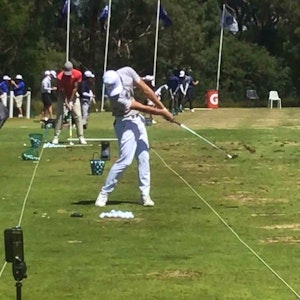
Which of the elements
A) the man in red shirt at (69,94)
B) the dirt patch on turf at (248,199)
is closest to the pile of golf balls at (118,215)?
the dirt patch on turf at (248,199)

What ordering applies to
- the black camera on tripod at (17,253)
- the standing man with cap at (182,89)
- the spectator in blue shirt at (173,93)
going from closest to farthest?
the black camera on tripod at (17,253) < the spectator in blue shirt at (173,93) < the standing man with cap at (182,89)

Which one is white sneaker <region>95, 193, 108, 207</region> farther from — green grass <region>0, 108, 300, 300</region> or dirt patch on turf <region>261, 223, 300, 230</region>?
dirt patch on turf <region>261, 223, 300, 230</region>

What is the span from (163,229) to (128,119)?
178 cm

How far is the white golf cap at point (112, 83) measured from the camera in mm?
11211

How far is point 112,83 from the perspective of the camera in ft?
36.8

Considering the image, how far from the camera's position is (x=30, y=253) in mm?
9000

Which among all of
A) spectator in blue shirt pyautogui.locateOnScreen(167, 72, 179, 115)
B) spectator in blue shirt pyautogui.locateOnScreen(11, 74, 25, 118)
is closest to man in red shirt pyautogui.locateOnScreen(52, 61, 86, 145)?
spectator in blue shirt pyautogui.locateOnScreen(11, 74, 25, 118)

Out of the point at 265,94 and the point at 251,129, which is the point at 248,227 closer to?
the point at 251,129

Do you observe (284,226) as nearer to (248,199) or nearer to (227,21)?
(248,199)

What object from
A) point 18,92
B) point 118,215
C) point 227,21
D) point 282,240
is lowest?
point 18,92

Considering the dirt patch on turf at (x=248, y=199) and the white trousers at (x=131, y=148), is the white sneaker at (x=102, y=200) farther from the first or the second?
the dirt patch on turf at (x=248, y=199)

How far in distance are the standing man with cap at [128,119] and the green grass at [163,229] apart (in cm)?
34

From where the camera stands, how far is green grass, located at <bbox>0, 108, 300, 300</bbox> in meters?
7.70

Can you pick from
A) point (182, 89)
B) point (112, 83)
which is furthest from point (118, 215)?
point (182, 89)
